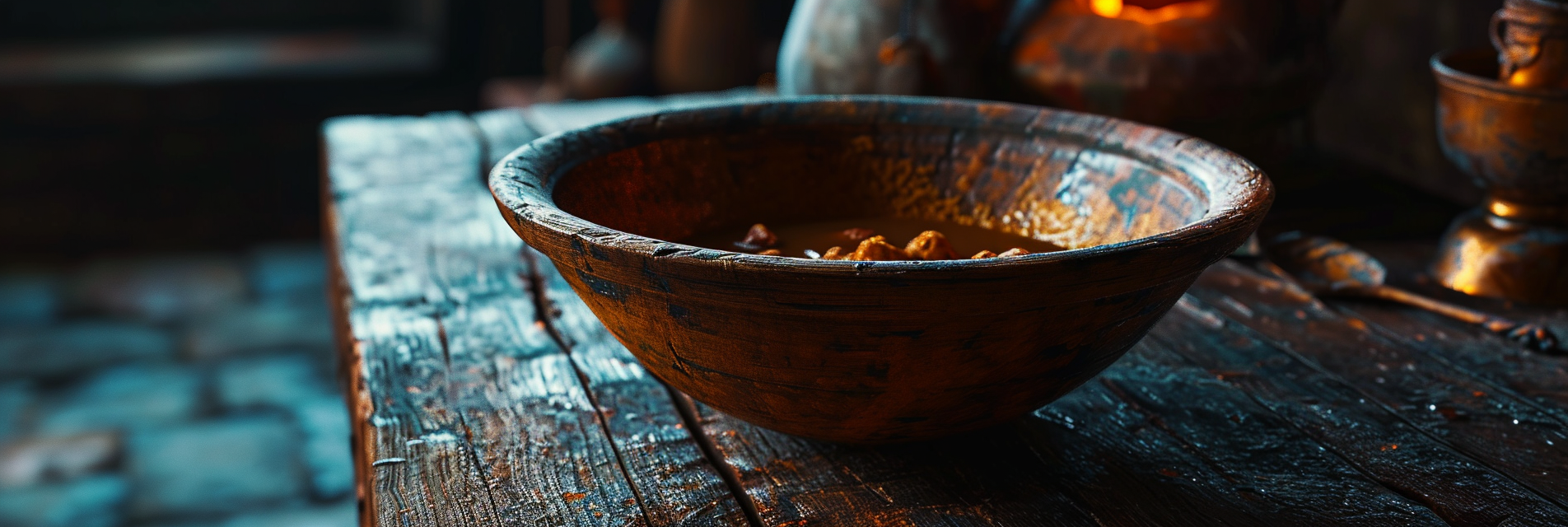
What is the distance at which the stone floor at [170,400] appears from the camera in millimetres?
2104

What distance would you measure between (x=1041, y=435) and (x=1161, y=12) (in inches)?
28.2

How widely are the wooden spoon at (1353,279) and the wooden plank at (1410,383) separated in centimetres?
3

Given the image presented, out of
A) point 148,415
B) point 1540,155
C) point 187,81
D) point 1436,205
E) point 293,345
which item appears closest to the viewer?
point 1540,155

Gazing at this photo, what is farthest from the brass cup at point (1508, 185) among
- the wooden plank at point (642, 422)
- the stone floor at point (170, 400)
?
the stone floor at point (170, 400)

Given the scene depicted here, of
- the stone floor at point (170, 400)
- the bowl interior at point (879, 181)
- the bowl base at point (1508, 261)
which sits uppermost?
the bowl interior at point (879, 181)

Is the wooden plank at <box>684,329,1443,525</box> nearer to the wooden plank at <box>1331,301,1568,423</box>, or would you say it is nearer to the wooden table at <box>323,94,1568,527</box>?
the wooden table at <box>323,94,1568,527</box>

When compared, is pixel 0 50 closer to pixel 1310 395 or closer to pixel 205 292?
pixel 205 292

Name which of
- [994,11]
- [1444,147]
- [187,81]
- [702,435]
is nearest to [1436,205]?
[1444,147]

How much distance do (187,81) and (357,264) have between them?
8.88ft

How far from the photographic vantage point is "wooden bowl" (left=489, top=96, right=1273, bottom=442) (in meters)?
0.62

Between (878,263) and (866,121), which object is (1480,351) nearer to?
(866,121)

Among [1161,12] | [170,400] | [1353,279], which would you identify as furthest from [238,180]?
[1353,279]

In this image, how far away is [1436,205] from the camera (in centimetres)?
145

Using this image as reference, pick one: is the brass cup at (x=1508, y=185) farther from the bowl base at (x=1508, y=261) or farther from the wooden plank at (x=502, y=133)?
the wooden plank at (x=502, y=133)
